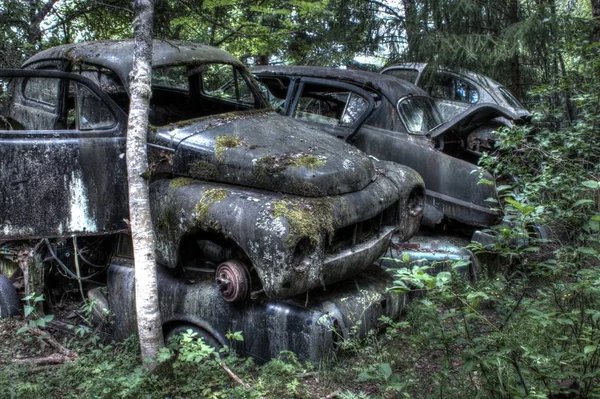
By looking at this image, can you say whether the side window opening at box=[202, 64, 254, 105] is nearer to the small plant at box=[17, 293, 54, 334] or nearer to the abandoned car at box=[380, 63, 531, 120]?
the small plant at box=[17, 293, 54, 334]

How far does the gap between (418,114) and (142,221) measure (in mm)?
4460

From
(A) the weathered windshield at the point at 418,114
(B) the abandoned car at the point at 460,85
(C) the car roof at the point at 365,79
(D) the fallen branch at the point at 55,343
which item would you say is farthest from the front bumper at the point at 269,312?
(B) the abandoned car at the point at 460,85

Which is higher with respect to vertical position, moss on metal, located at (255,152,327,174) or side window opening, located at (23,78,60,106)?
side window opening, located at (23,78,60,106)

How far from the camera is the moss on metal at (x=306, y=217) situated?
3.38 metres

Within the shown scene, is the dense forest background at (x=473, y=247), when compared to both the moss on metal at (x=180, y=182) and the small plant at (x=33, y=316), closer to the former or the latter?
the small plant at (x=33, y=316)

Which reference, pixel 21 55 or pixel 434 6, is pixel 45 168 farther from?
pixel 434 6

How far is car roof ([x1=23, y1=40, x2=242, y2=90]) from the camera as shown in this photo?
4.59 m

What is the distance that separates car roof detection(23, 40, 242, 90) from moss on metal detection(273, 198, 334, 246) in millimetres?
1960

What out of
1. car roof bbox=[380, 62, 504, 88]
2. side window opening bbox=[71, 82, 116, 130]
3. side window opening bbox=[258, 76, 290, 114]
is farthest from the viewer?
car roof bbox=[380, 62, 504, 88]

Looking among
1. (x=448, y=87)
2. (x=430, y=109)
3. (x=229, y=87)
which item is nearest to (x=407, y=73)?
(x=448, y=87)

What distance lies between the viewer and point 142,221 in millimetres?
3604

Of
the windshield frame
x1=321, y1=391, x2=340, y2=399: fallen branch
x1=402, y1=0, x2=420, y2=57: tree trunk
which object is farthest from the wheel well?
x1=402, y1=0, x2=420, y2=57: tree trunk

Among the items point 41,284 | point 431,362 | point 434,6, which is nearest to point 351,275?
point 431,362

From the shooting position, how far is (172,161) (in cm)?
415
